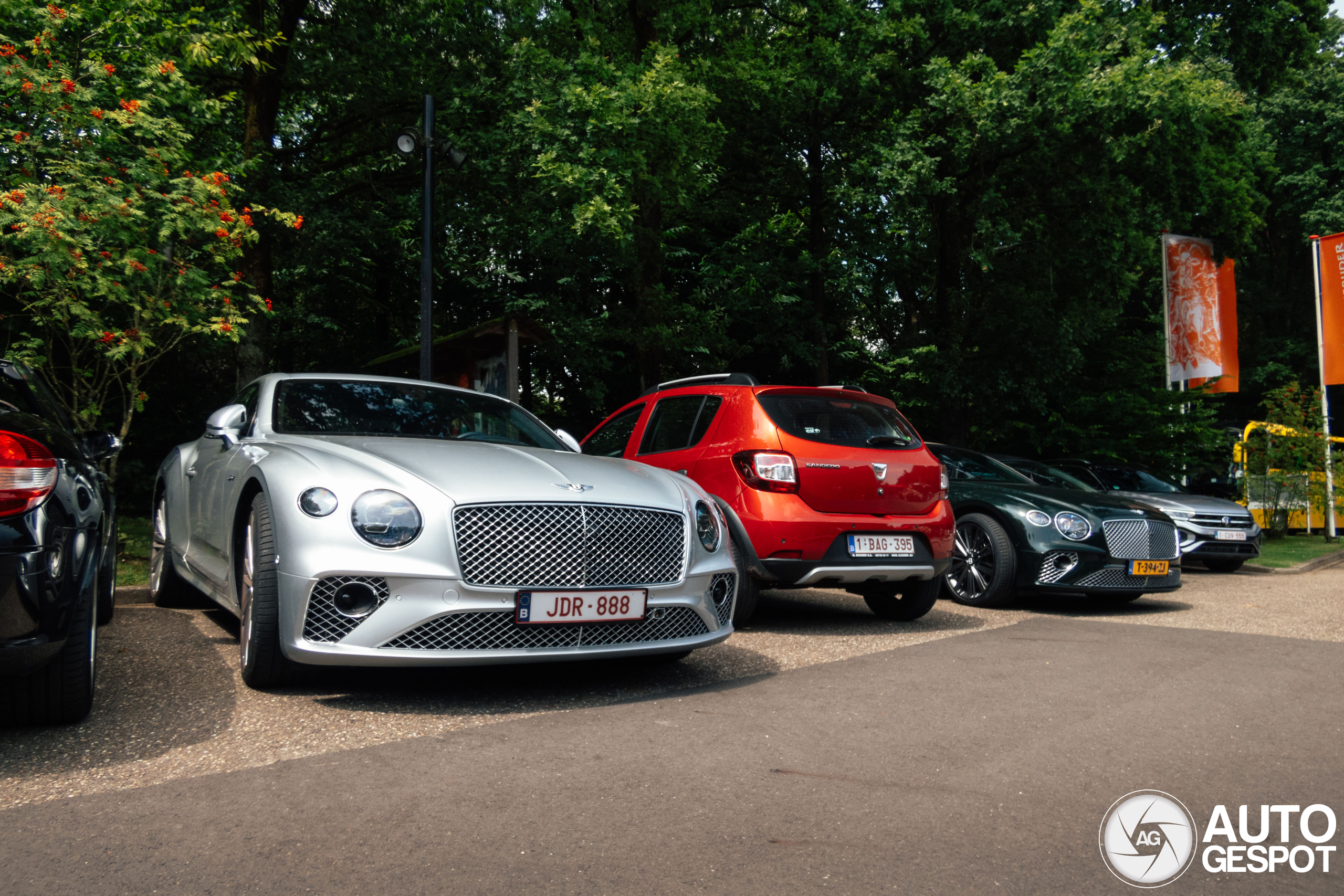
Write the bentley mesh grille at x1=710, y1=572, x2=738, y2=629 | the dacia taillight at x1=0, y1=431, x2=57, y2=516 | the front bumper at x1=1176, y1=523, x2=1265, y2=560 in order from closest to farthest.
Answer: the dacia taillight at x1=0, y1=431, x2=57, y2=516
the bentley mesh grille at x1=710, y1=572, x2=738, y2=629
the front bumper at x1=1176, y1=523, x2=1265, y2=560

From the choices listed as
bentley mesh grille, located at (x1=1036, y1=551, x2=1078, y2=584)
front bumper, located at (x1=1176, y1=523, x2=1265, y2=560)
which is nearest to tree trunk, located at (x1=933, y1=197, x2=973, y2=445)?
front bumper, located at (x1=1176, y1=523, x2=1265, y2=560)

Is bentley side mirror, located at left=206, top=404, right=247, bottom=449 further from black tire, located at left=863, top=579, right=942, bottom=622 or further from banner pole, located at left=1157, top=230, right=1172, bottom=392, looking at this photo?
banner pole, located at left=1157, top=230, right=1172, bottom=392

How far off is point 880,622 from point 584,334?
1038 centimetres

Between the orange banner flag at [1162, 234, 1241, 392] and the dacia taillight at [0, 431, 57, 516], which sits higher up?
the orange banner flag at [1162, 234, 1241, 392]

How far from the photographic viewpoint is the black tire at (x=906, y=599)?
24.3 ft

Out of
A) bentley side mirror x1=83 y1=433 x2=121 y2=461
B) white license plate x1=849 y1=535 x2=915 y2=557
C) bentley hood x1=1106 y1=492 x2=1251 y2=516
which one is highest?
bentley side mirror x1=83 y1=433 x2=121 y2=461

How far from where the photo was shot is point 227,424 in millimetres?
5480

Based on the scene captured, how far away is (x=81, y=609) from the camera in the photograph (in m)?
3.70

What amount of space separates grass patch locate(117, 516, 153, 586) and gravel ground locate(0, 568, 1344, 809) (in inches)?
60.5

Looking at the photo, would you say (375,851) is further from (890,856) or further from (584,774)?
(890,856)

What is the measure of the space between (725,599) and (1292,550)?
15542mm

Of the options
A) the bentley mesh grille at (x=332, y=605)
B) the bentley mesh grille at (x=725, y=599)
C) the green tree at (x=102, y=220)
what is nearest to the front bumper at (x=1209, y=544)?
the bentley mesh grille at (x=725, y=599)

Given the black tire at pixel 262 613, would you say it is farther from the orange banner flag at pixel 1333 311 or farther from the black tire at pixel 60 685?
the orange banner flag at pixel 1333 311

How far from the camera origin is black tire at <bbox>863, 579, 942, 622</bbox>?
7395 mm
